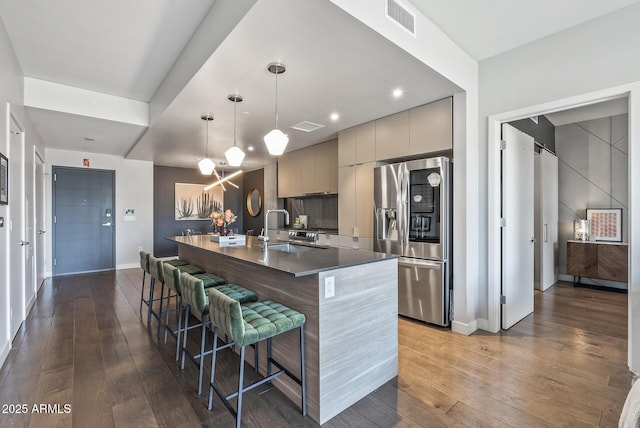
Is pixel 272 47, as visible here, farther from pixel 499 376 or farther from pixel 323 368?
pixel 499 376

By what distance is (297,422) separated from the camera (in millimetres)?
1813

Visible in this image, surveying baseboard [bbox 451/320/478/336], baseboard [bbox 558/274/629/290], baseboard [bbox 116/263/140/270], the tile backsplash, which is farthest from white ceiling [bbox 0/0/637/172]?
baseboard [bbox 558/274/629/290]

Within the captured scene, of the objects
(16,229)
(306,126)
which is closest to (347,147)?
(306,126)

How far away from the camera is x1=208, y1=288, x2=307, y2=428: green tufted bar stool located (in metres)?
1.68

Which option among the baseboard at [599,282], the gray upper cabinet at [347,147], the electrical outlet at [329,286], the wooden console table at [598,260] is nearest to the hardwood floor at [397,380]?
the electrical outlet at [329,286]

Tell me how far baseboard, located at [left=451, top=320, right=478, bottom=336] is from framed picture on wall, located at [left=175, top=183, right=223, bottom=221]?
268 inches

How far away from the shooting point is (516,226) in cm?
339

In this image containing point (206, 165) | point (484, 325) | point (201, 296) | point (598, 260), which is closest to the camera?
point (201, 296)

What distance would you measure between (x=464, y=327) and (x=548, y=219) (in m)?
3.19

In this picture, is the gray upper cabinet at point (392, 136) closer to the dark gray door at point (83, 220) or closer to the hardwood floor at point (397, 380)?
the hardwood floor at point (397, 380)

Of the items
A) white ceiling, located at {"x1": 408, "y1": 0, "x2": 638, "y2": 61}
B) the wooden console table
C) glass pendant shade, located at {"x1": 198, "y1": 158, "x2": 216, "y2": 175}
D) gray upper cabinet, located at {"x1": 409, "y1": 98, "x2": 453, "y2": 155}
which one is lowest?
the wooden console table

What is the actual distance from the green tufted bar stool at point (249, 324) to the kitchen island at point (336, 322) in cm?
7

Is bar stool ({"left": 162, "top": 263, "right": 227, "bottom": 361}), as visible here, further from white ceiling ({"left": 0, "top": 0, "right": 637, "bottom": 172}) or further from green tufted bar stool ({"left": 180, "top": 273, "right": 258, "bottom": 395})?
white ceiling ({"left": 0, "top": 0, "right": 637, "bottom": 172})

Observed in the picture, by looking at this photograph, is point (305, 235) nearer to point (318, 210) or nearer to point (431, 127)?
point (318, 210)
